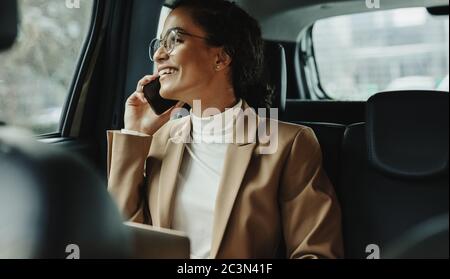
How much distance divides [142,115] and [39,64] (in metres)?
0.27

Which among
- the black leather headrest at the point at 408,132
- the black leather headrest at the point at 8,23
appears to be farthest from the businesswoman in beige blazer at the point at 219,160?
the black leather headrest at the point at 8,23

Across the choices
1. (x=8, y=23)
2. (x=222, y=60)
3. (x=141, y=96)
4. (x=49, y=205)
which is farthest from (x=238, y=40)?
(x=49, y=205)

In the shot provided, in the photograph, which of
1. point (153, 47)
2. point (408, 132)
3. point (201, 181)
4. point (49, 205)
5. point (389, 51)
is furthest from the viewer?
point (389, 51)

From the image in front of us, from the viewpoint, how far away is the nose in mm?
1378

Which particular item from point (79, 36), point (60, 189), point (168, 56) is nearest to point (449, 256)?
point (60, 189)

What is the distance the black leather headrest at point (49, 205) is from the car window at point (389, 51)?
0.77 metres

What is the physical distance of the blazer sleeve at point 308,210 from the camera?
123 cm

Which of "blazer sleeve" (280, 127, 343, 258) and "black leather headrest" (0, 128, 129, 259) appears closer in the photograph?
"black leather headrest" (0, 128, 129, 259)

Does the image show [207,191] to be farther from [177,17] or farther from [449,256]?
[449,256]

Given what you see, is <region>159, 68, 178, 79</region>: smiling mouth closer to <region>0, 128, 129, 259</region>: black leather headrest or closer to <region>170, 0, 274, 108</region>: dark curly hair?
<region>170, 0, 274, 108</region>: dark curly hair

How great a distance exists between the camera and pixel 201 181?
52.1 inches

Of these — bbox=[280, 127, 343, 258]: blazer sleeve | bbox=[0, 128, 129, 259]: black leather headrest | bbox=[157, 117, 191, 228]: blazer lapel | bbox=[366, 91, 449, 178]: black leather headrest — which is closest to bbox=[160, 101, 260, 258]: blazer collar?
bbox=[157, 117, 191, 228]: blazer lapel

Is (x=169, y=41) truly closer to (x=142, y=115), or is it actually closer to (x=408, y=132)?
(x=142, y=115)
